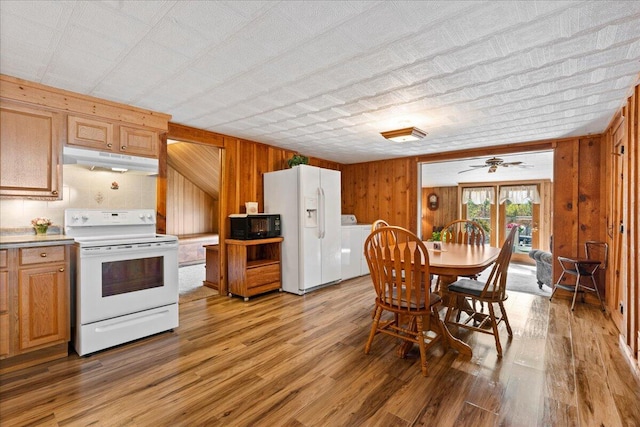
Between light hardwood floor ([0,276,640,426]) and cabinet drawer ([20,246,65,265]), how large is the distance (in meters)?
0.79

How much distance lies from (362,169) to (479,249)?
353 centimetres

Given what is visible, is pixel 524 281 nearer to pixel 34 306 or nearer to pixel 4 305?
pixel 34 306

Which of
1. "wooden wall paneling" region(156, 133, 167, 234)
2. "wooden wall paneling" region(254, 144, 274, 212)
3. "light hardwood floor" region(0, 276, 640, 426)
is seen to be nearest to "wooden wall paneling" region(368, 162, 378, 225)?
"wooden wall paneling" region(254, 144, 274, 212)

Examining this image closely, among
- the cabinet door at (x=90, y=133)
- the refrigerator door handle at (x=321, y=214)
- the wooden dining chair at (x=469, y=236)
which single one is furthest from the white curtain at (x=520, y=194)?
the cabinet door at (x=90, y=133)

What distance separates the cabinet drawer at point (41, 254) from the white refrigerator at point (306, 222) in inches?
99.3

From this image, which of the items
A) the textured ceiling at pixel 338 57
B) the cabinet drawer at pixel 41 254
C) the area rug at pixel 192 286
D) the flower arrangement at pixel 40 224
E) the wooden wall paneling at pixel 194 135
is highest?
the textured ceiling at pixel 338 57

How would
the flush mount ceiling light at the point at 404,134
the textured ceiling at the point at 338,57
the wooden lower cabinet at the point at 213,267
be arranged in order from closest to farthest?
the textured ceiling at the point at 338,57
the flush mount ceiling light at the point at 404,134
the wooden lower cabinet at the point at 213,267

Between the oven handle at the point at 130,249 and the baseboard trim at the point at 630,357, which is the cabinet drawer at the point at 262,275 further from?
the baseboard trim at the point at 630,357

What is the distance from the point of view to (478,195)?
8586 millimetres

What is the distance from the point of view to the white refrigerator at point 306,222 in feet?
13.8

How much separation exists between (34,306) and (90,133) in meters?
1.55

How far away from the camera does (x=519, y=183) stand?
8.02 metres

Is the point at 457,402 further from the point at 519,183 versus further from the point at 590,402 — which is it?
the point at 519,183

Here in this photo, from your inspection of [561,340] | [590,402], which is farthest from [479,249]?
[590,402]
